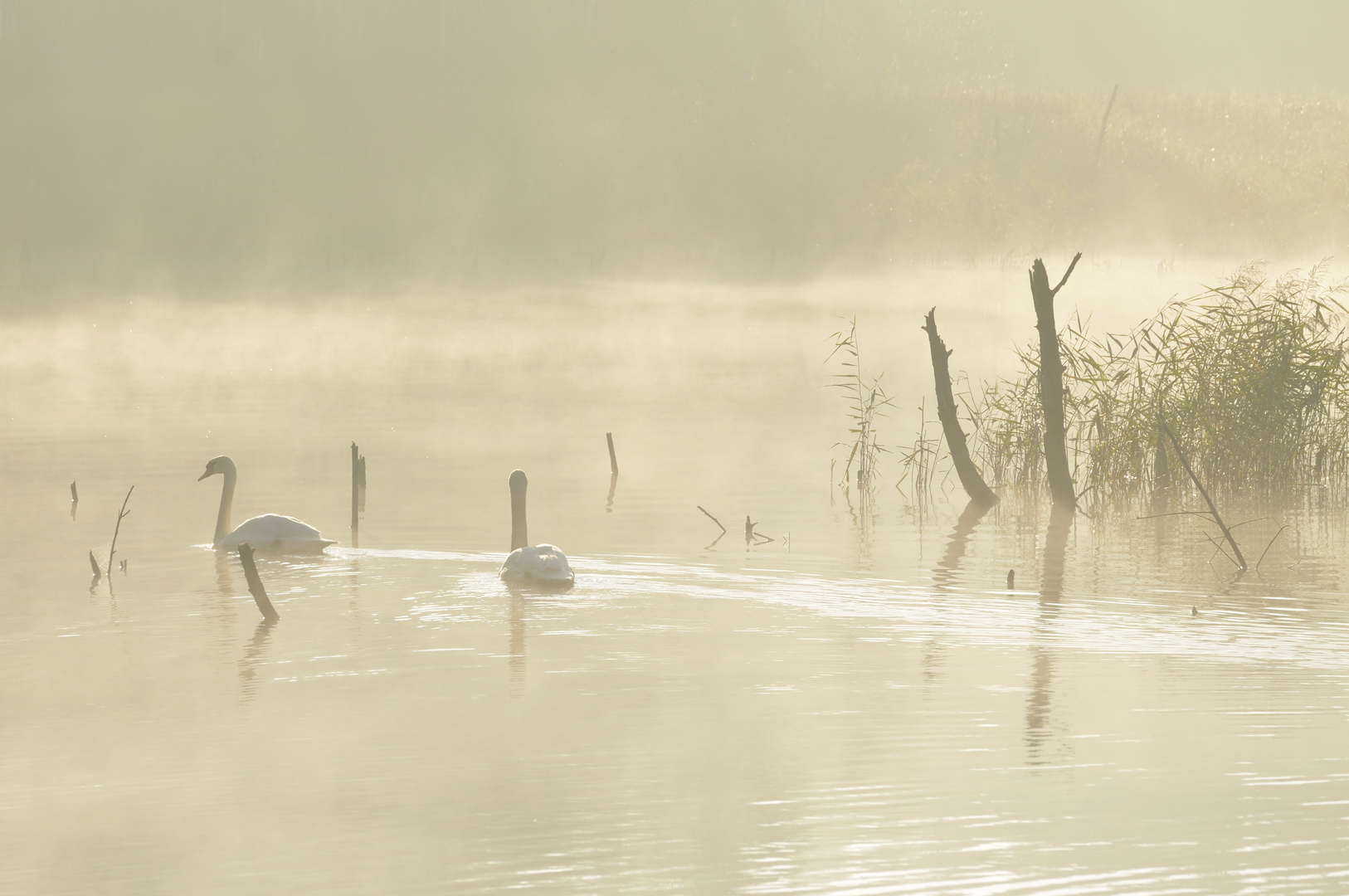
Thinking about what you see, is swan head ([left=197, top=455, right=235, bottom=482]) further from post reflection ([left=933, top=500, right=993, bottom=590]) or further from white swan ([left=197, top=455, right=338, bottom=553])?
post reflection ([left=933, top=500, right=993, bottom=590])

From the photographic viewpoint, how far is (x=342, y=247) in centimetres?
10231

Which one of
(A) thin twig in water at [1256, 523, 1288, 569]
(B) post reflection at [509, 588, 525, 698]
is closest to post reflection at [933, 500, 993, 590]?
(A) thin twig in water at [1256, 523, 1288, 569]

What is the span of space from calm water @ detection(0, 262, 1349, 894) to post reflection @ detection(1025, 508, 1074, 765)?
45 mm

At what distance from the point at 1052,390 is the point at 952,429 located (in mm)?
1761

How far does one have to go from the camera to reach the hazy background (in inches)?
3885

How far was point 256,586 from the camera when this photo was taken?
40.5 feet

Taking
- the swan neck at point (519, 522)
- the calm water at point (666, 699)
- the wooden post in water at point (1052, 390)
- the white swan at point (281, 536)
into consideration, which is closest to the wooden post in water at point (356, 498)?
the calm water at point (666, 699)

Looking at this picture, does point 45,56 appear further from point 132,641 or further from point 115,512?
point 132,641

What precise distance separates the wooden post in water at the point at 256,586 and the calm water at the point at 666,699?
0.13 meters

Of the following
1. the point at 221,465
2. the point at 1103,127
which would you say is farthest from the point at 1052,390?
the point at 1103,127

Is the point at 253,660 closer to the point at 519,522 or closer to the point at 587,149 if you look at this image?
the point at 519,522

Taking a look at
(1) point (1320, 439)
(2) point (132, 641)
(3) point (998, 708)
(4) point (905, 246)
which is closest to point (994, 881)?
(3) point (998, 708)

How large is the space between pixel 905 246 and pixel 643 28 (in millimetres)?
32779

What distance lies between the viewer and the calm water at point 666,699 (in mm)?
7441
